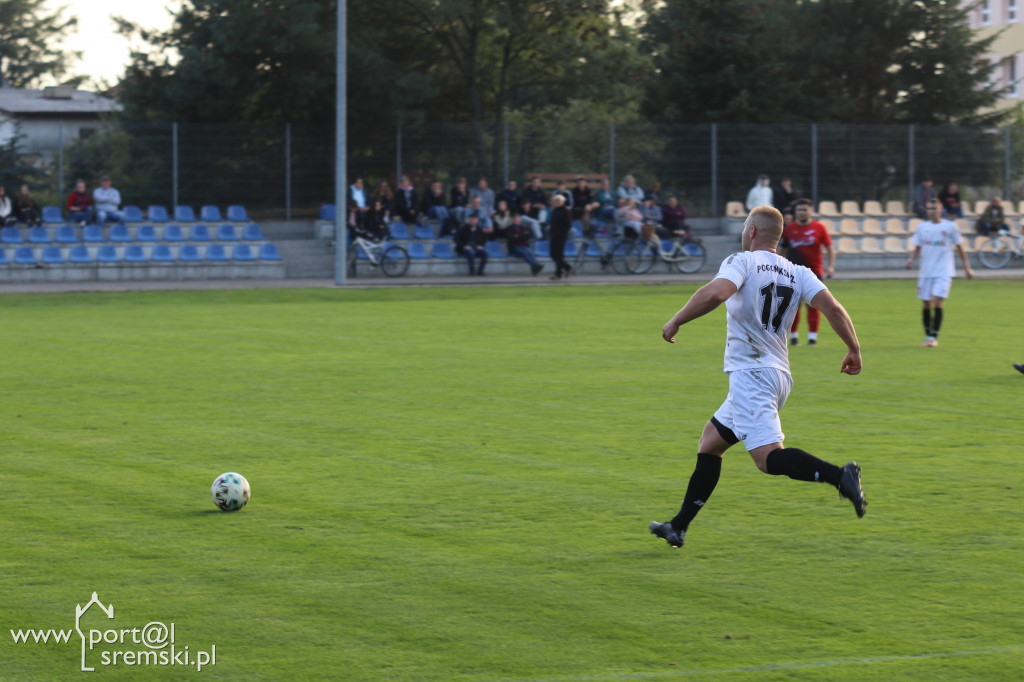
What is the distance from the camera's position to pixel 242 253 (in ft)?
104

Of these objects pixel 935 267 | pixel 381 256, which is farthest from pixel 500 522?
pixel 381 256

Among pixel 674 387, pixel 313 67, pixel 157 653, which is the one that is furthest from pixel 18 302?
pixel 157 653

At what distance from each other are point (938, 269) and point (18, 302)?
17169 mm

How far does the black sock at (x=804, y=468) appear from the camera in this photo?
6.49m

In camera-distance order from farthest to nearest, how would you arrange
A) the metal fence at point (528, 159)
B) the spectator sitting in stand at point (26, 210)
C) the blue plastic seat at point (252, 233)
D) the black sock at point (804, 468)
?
the blue plastic seat at point (252, 233), the metal fence at point (528, 159), the spectator sitting in stand at point (26, 210), the black sock at point (804, 468)

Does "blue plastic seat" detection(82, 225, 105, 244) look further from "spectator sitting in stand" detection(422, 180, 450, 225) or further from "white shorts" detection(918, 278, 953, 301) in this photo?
"white shorts" detection(918, 278, 953, 301)

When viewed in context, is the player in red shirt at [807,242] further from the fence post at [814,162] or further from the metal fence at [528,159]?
the fence post at [814,162]

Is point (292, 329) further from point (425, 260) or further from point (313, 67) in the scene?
point (313, 67)

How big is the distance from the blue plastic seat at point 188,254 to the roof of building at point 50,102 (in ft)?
132

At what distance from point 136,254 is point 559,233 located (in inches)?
401

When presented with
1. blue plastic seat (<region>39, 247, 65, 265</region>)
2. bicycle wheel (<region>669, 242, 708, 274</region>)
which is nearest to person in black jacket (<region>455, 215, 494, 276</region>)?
bicycle wheel (<region>669, 242, 708, 274</region>)

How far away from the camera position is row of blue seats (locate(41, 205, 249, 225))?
32.5 metres

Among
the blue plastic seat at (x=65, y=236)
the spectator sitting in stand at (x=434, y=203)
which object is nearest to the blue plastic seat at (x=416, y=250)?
the spectator sitting in stand at (x=434, y=203)

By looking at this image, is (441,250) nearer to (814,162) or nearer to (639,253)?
(639,253)
